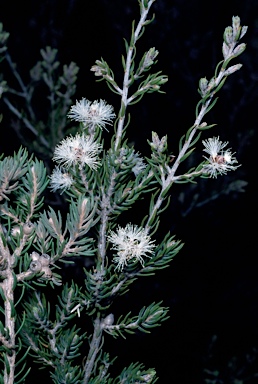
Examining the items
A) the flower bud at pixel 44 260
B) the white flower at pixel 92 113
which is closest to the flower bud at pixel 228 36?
the white flower at pixel 92 113

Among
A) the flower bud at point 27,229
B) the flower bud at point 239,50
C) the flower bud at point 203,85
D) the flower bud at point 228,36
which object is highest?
the flower bud at point 228,36

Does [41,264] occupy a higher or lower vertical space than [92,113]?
lower

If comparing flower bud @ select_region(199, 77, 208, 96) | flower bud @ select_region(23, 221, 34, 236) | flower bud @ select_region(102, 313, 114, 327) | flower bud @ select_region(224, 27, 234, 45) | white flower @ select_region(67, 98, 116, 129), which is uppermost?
flower bud @ select_region(224, 27, 234, 45)

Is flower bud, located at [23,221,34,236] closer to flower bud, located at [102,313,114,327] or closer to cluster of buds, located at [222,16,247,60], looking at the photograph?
flower bud, located at [102,313,114,327]

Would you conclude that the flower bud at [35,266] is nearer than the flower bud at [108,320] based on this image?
Yes

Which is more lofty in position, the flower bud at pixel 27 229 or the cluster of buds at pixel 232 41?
the cluster of buds at pixel 232 41

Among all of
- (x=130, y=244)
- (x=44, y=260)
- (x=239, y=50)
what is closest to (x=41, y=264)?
(x=44, y=260)

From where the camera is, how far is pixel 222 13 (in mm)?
2531

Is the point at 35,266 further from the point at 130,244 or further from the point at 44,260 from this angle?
the point at 130,244

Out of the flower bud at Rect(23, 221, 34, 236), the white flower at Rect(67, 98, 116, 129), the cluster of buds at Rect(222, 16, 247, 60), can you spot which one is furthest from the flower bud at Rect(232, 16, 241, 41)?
the flower bud at Rect(23, 221, 34, 236)

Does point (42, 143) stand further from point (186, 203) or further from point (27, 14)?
point (27, 14)

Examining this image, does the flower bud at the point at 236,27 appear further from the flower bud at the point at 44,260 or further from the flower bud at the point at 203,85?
the flower bud at the point at 44,260

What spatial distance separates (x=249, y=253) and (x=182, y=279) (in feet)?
1.59

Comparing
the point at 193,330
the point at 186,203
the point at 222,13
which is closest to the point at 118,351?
the point at 193,330
